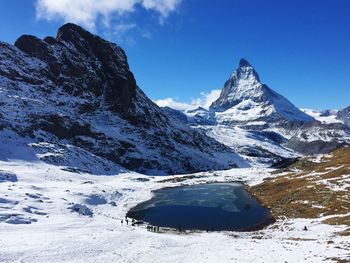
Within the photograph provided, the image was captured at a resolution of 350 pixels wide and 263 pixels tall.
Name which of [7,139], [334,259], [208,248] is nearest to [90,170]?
[7,139]

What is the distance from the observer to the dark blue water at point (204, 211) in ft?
255

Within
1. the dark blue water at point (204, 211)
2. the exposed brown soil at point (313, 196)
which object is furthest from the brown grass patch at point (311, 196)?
the dark blue water at point (204, 211)

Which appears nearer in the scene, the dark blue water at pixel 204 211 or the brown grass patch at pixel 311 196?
the brown grass patch at pixel 311 196

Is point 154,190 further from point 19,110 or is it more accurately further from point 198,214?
point 19,110

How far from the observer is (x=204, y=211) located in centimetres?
9250

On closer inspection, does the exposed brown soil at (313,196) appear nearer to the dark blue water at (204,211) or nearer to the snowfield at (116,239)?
the dark blue water at (204,211)

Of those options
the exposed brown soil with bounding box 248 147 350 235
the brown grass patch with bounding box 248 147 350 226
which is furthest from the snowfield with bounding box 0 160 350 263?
the brown grass patch with bounding box 248 147 350 226

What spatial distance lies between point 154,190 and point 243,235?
71.9 m

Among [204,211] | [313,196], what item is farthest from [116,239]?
[313,196]

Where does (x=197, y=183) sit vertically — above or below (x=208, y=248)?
above

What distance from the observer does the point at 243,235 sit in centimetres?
6538

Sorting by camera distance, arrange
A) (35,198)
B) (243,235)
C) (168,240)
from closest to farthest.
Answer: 1. (168,240)
2. (243,235)
3. (35,198)

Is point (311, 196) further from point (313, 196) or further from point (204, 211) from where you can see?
point (204, 211)

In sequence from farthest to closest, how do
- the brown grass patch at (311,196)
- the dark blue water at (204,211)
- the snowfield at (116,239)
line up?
the dark blue water at (204,211), the brown grass patch at (311,196), the snowfield at (116,239)
